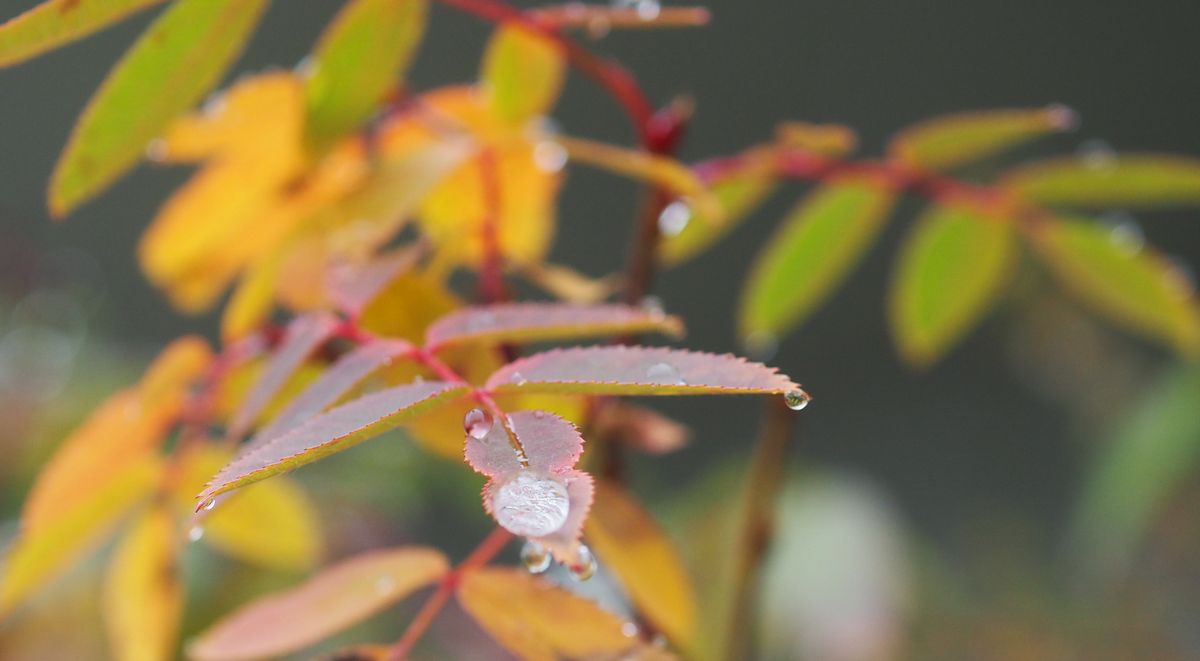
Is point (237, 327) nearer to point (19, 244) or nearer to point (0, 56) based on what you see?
point (0, 56)

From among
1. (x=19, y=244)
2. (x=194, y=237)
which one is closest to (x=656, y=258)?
(x=194, y=237)

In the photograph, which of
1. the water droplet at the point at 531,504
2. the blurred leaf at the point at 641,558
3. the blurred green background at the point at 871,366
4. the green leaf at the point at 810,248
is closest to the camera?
the water droplet at the point at 531,504

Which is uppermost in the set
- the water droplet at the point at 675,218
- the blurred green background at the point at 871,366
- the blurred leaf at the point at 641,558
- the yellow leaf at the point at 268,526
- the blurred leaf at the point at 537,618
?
the water droplet at the point at 675,218

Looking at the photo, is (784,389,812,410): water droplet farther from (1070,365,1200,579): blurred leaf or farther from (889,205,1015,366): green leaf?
(1070,365,1200,579): blurred leaf

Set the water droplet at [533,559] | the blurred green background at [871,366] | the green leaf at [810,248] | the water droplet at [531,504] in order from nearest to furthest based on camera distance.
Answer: the water droplet at [531,504] < the water droplet at [533,559] < the green leaf at [810,248] < the blurred green background at [871,366]

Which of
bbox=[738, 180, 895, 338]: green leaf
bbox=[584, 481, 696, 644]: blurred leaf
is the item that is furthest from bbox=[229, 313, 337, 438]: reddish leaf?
bbox=[738, 180, 895, 338]: green leaf

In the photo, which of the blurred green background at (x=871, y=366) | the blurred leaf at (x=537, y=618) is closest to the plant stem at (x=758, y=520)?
the blurred leaf at (x=537, y=618)

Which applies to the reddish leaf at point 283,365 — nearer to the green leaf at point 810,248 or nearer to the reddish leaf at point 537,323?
the reddish leaf at point 537,323
